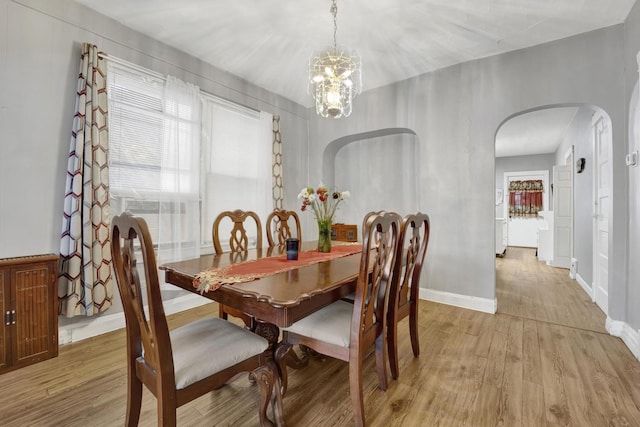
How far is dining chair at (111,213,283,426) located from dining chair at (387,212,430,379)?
77cm

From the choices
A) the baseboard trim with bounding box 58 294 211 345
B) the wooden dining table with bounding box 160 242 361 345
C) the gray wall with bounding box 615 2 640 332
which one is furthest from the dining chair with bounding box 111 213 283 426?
the gray wall with bounding box 615 2 640 332

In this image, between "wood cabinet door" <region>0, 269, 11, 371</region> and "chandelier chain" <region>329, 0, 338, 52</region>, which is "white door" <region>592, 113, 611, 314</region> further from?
"wood cabinet door" <region>0, 269, 11, 371</region>

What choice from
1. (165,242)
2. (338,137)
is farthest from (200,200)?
(338,137)

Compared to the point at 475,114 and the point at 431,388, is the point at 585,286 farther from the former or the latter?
the point at 431,388

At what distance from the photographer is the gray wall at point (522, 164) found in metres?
7.45

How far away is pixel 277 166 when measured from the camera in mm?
3902

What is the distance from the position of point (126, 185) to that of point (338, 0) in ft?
7.98

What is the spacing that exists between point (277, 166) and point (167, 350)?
308 centimetres

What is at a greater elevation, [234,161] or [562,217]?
[234,161]

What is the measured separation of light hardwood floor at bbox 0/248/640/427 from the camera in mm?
1461

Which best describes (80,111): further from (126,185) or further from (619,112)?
(619,112)

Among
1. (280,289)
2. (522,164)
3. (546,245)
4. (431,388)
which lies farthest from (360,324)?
(522,164)

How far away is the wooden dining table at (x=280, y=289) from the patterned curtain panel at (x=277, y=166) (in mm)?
2079

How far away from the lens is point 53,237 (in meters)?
2.21
